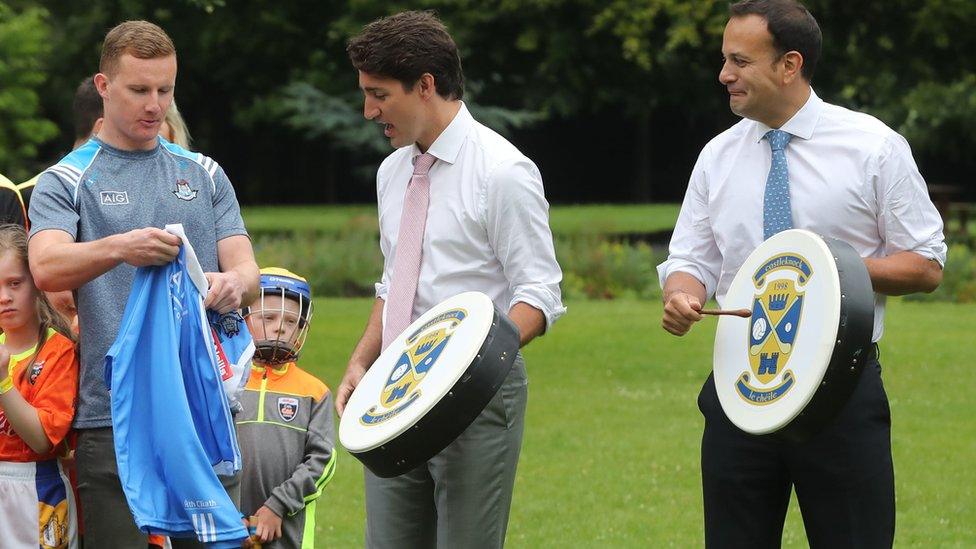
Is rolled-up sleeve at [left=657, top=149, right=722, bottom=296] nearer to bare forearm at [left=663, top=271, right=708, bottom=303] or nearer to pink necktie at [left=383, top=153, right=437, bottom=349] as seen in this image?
bare forearm at [left=663, top=271, right=708, bottom=303]

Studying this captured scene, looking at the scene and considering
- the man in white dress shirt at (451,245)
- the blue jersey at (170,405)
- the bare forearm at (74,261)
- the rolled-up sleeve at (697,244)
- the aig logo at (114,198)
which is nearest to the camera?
the bare forearm at (74,261)

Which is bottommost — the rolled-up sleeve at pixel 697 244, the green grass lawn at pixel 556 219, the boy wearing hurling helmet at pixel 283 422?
the green grass lawn at pixel 556 219

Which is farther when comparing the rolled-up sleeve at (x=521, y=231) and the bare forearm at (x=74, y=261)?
the rolled-up sleeve at (x=521, y=231)

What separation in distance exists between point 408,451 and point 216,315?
748mm

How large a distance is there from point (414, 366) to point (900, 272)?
1442 mm

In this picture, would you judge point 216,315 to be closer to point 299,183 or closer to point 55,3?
point 55,3

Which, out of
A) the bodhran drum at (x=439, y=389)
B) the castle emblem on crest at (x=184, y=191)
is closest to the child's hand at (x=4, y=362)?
the castle emblem on crest at (x=184, y=191)

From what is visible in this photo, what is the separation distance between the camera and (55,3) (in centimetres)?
2931

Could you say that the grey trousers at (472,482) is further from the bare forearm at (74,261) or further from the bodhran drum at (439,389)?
the bare forearm at (74,261)

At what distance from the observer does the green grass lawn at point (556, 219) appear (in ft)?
72.2

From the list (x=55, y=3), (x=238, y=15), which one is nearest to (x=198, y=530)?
(x=238, y=15)

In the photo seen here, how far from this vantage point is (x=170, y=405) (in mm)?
4051

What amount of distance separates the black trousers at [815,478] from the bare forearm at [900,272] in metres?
0.24

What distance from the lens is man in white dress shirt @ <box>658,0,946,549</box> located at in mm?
4262
